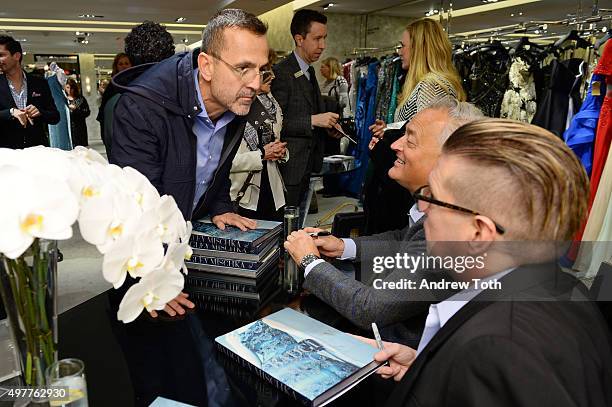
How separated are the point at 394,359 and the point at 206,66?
1292 millimetres

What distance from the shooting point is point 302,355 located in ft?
3.18

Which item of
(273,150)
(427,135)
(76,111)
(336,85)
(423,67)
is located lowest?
(273,150)

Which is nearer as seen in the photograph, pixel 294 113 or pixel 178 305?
pixel 178 305

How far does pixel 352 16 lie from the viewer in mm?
7734

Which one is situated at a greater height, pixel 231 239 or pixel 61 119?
pixel 61 119

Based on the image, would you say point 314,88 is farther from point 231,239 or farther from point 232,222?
point 231,239

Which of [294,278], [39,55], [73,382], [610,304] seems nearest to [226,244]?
[294,278]

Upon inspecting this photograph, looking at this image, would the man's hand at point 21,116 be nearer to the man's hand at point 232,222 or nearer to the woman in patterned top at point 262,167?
the woman in patterned top at point 262,167

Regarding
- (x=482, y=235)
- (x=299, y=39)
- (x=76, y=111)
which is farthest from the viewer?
(x=76, y=111)

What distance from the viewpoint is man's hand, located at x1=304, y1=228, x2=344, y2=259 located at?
5.35ft

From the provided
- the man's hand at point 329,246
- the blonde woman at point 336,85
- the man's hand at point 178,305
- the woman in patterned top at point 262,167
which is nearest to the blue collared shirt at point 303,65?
the woman in patterned top at point 262,167

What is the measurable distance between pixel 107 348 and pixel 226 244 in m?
0.48

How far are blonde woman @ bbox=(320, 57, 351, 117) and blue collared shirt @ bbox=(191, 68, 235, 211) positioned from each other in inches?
178

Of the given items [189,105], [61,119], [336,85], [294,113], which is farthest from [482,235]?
[61,119]
